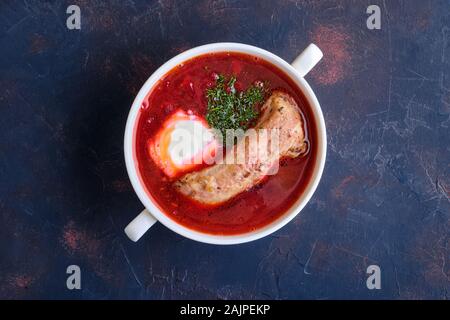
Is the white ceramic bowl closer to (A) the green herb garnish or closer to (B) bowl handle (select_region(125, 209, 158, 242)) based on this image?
(B) bowl handle (select_region(125, 209, 158, 242))

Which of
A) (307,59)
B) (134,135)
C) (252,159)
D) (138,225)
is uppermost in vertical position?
(307,59)

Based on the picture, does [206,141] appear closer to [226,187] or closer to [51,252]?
[226,187]

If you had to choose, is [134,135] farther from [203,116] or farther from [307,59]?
[307,59]

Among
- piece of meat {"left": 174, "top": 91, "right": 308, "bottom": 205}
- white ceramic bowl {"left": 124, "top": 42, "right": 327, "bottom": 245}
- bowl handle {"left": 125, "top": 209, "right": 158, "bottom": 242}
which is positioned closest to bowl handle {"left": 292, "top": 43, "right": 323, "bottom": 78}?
white ceramic bowl {"left": 124, "top": 42, "right": 327, "bottom": 245}

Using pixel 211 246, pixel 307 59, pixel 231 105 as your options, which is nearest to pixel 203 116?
pixel 231 105

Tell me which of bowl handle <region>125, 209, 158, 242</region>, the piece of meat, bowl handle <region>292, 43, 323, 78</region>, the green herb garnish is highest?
bowl handle <region>292, 43, 323, 78</region>

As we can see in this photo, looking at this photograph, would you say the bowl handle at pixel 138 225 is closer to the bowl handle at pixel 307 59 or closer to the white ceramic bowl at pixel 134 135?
the white ceramic bowl at pixel 134 135
